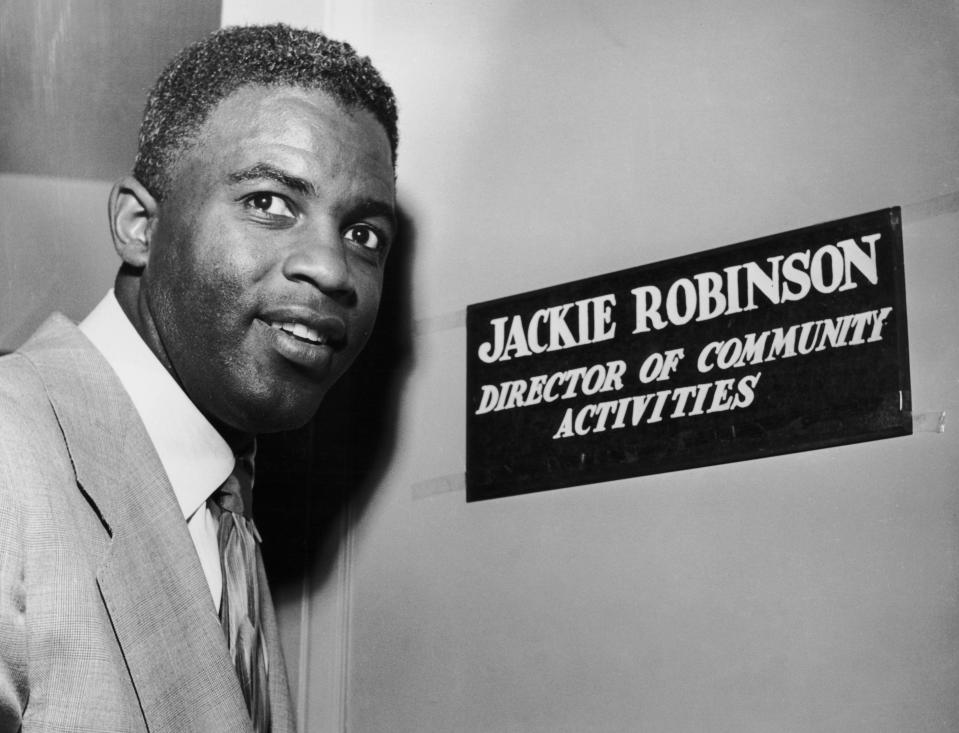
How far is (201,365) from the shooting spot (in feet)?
5.26

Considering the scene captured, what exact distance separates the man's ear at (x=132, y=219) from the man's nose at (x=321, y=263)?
0.61 feet

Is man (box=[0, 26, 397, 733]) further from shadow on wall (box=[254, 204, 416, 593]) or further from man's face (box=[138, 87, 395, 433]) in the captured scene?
shadow on wall (box=[254, 204, 416, 593])

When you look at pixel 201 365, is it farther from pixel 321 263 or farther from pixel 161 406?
pixel 321 263

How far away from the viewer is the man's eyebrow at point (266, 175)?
1597mm

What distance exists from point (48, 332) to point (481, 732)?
74cm

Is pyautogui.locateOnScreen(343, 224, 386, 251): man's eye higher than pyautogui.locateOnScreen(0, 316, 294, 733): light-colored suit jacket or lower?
higher

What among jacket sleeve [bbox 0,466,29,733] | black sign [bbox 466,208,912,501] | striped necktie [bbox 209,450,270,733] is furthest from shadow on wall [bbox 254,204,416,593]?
jacket sleeve [bbox 0,466,29,733]

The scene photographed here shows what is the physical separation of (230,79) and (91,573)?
2.08 ft

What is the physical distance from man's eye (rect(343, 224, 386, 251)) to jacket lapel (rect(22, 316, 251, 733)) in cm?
35

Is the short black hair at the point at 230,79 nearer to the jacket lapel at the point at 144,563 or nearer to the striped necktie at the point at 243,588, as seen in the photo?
the jacket lapel at the point at 144,563

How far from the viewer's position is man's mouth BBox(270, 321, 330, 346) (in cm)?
160

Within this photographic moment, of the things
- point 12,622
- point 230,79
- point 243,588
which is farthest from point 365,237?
point 12,622

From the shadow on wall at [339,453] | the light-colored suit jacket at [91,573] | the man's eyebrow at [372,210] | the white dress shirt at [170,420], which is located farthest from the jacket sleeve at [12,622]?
the shadow on wall at [339,453]

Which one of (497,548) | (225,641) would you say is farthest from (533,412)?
(225,641)
